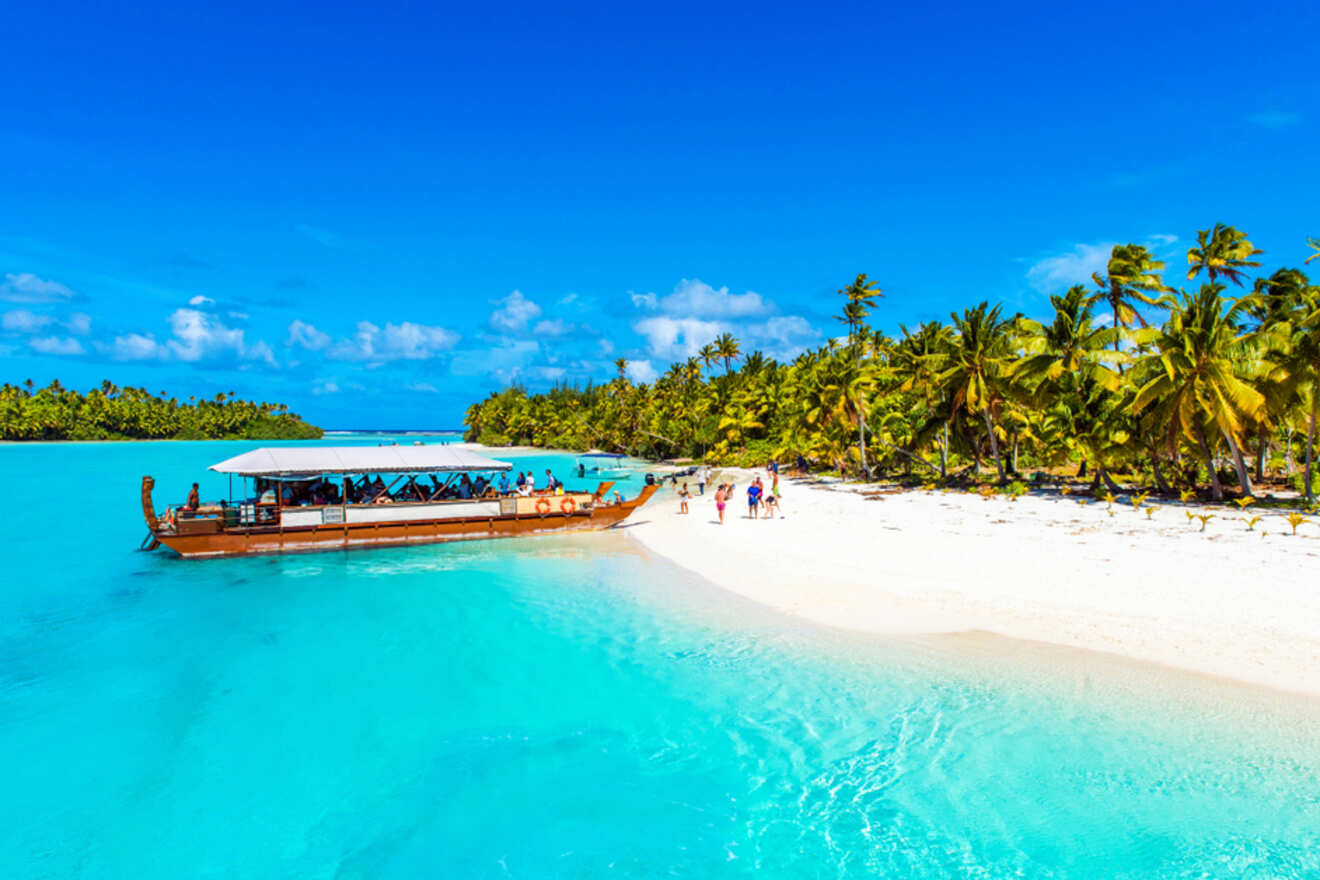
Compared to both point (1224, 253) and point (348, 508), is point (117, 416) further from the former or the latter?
point (1224, 253)

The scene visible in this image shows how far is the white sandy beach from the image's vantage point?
1073 cm

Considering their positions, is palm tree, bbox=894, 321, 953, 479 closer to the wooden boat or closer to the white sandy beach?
the white sandy beach

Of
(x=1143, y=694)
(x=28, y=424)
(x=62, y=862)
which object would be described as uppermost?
(x=28, y=424)

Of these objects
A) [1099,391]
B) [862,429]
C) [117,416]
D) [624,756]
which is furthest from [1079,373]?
[117,416]

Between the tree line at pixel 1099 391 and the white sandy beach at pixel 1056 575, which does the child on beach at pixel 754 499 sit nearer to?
the white sandy beach at pixel 1056 575

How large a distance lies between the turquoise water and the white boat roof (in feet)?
19.8

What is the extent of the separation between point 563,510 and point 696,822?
17.0 meters

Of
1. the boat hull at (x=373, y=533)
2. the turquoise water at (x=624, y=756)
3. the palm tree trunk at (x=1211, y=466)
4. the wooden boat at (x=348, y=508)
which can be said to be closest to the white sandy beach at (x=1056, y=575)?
the turquoise water at (x=624, y=756)

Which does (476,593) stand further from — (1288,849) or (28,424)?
(28,424)

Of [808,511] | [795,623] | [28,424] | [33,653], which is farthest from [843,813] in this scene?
[28,424]

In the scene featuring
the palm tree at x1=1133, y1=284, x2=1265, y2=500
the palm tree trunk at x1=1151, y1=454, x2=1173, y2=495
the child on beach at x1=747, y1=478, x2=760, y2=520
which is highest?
the palm tree at x1=1133, y1=284, x2=1265, y2=500

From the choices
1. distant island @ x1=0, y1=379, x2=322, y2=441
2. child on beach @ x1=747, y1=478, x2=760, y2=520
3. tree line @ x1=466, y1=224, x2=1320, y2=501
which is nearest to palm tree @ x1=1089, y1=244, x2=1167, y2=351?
tree line @ x1=466, y1=224, x2=1320, y2=501

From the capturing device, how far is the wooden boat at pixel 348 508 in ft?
65.5

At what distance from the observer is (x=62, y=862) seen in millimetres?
6852
